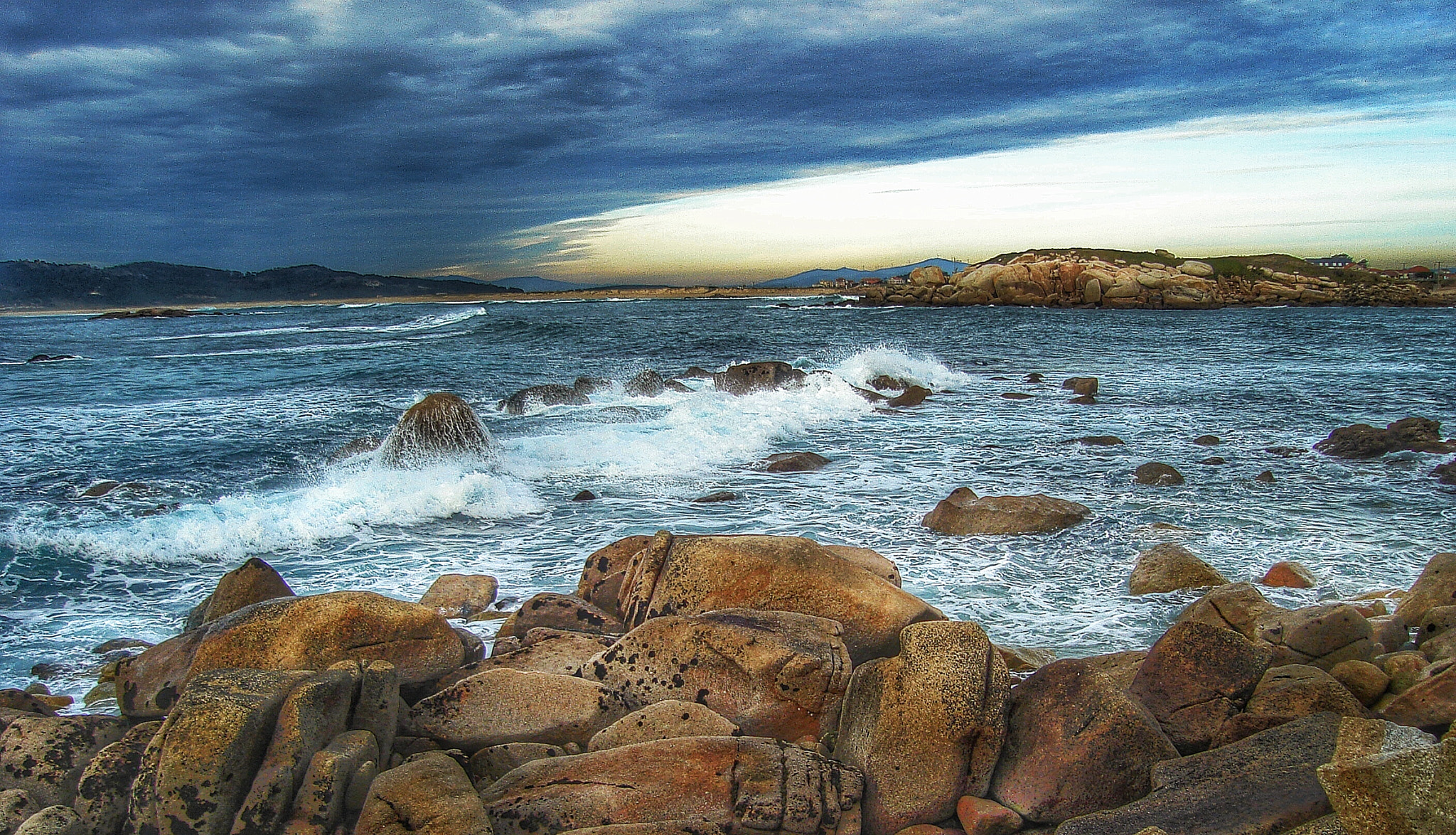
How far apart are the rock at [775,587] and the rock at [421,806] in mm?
2362

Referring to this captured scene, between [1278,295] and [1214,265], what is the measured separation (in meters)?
23.5

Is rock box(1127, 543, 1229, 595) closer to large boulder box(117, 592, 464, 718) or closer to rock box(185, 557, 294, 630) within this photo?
large boulder box(117, 592, 464, 718)

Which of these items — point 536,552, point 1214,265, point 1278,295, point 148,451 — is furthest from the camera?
point 1214,265

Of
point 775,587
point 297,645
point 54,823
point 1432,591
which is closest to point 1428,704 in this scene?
point 1432,591

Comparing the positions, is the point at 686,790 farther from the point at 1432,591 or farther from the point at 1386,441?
the point at 1386,441

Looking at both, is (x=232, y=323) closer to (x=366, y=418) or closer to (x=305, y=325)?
(x=305, y=325)

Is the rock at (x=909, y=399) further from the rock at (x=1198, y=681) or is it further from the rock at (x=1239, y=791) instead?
the rock at (x=1239, y=791)

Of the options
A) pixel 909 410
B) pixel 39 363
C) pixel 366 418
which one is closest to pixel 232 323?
pixel 39 363

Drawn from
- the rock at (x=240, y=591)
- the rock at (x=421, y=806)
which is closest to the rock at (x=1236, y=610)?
the rock at (x=421, y=806)

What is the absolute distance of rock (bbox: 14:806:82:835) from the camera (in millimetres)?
3846

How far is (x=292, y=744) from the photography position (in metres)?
3.90

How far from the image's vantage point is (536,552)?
9.60 metres

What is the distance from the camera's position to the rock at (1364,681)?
4965 mm

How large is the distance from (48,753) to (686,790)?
3.47 meters
